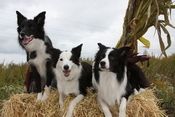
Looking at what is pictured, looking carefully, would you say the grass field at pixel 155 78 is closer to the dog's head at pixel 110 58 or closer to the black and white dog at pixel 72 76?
the black and white dog at pixel 72 76

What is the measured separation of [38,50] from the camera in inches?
228

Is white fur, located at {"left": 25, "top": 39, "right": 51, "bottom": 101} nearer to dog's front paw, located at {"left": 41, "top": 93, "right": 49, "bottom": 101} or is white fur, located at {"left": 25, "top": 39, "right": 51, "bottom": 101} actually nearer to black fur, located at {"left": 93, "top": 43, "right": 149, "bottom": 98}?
dog's front paw, located at {"left": 41, "top": 93, "right": 49, "bottom": 101}

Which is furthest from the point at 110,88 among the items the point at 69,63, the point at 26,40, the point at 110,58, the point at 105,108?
the point at 26,40

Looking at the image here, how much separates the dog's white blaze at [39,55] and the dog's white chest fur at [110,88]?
707 mm

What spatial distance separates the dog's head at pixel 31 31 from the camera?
5.61m

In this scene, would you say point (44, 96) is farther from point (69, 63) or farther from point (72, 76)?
Result: point (69, 63)

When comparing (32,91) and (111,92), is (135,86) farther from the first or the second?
(32,91)

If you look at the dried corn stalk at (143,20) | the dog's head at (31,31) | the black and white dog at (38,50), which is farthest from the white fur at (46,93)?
the dried corn stalk at (143,20)

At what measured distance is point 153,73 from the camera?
35.3ft

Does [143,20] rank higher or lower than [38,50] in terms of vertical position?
higher

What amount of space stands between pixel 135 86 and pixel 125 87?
0.43 metres

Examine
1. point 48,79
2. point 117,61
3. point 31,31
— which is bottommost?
point 48,79

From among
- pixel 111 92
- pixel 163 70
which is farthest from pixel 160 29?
pixel 163 70

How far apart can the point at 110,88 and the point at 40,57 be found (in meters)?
0.87
